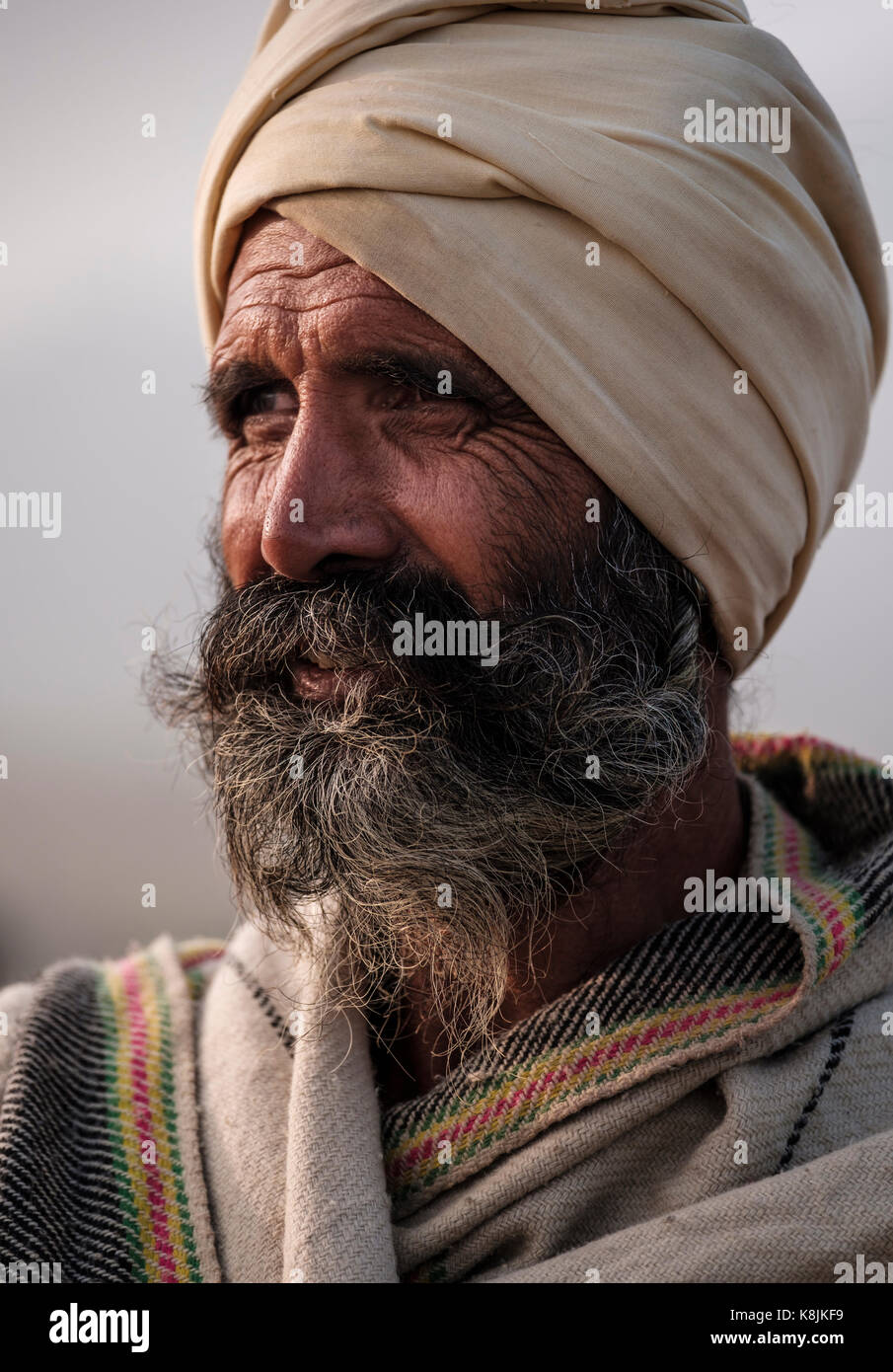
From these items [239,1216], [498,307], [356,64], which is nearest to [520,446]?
[498,307]

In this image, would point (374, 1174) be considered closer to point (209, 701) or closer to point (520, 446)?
point (209, 701)

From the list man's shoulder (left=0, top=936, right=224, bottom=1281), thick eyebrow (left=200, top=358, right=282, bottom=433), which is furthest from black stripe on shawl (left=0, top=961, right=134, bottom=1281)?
thick eyebrow (left=200, top=358, right=282, bottom=433)

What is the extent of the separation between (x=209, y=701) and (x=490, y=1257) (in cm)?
108

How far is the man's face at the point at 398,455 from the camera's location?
2.01 meters

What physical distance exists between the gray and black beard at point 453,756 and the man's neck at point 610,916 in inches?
1.4

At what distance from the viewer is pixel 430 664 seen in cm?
197

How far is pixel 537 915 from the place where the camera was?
211 centimetres

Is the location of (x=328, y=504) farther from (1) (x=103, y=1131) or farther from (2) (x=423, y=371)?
(1) (x=103, y=1131)

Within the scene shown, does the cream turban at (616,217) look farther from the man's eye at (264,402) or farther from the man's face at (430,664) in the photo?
the man's eye at (264,402)

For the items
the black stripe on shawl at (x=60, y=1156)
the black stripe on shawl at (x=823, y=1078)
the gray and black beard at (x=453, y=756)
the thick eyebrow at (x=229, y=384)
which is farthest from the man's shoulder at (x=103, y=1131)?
the thick eyebrow at (x=229, y=384)

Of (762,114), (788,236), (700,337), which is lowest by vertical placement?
(700,337)

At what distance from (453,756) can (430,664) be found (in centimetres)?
15

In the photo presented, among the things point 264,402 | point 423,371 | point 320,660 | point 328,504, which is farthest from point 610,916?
point 264,402

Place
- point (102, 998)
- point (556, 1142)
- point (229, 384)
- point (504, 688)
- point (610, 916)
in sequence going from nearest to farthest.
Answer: point (556, 1142) → point (504, 688) → point (610, 916) → point (229, 384) → point (102, 998)
